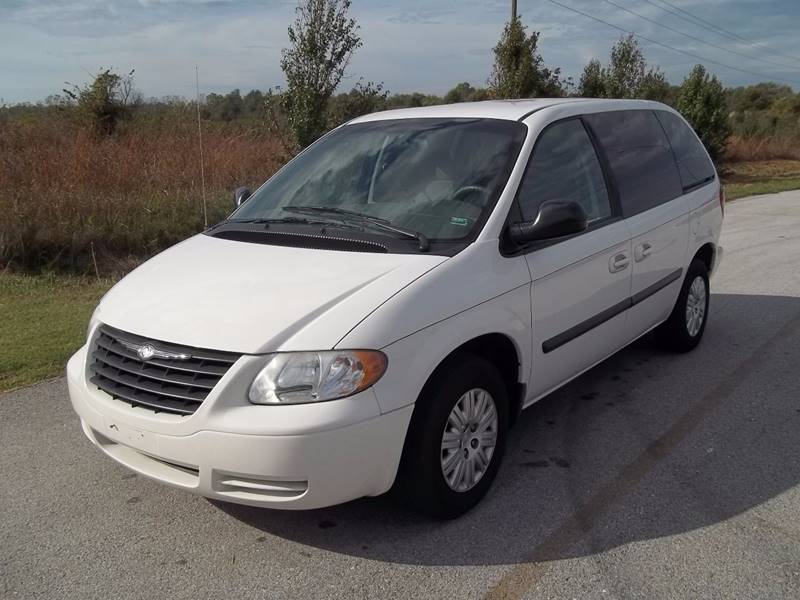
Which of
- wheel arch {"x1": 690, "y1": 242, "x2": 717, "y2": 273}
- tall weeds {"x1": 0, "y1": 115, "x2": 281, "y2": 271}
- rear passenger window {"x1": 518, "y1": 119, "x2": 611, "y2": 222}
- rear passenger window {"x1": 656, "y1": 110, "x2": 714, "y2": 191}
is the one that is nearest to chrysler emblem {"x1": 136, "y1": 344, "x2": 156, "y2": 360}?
rear passenger window {"x1": 518, "y1": 119, "x2": 611, "y2": 222}

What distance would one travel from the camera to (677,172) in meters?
5.66

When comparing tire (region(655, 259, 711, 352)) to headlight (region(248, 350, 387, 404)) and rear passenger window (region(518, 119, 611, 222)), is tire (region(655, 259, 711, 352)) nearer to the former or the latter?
rear passenger window (region(518, 119, 611, 222))

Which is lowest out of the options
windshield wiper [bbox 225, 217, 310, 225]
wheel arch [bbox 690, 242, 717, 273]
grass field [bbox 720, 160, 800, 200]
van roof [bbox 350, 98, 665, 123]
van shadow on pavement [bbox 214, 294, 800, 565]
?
grass field [bbox 720, 160, 800, 200]

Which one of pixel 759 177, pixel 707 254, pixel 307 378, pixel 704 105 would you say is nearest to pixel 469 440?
pixel 307 378

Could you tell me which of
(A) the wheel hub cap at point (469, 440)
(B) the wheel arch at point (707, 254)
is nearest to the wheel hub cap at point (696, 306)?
(B) the wheel arch at point (707, 254)

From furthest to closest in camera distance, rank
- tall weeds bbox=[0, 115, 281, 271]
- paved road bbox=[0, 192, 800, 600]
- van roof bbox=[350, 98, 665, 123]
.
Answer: tall weeds bbox=[0, 115, 281, 271] → van roof bbox=[350, 98, 665, 123] → paved road bbox=[0, 192, 800, 600]

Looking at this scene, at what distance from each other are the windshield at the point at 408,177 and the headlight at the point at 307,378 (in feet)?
3.19

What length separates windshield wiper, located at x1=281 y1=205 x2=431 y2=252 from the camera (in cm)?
371

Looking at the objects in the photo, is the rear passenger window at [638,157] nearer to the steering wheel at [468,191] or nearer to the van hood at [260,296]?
the steering wheel at [468,191]

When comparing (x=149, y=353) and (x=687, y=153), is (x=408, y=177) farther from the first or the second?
(x=687, y=153)

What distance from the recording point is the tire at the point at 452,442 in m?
3.31

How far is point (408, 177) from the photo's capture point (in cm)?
423

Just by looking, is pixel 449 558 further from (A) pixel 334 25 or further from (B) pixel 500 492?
(A) pixel 334 25

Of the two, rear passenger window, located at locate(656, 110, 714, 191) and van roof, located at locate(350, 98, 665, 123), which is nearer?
van roof, located at locate(350, 98, 665, 123)
